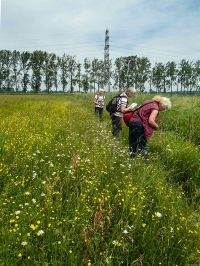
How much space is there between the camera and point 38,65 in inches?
5207

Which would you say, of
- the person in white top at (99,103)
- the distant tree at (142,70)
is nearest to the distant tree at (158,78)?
the distant tree at (142,70)

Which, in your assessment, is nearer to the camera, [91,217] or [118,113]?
[91,217]

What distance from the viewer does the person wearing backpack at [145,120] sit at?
8.84 m

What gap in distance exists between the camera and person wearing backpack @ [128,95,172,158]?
8.84 m

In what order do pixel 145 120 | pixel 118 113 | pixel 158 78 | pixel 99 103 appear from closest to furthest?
pixel 145 120, pixel 118 113, pixel 99 103, pixel 158 78

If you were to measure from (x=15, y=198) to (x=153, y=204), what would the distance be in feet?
5.71

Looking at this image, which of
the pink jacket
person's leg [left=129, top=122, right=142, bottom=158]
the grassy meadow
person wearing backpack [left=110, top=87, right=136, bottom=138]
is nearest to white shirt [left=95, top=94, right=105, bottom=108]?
person wearing backpack [left=110, top=87, right=136, bottom=138]

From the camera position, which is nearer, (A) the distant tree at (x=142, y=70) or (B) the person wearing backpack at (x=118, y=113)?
(B) the person wearing backpack at (x=118, y=113)

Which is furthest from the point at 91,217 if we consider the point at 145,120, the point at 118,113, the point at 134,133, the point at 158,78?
the point at 158,78

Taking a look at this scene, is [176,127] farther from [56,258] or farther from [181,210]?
[56,258]

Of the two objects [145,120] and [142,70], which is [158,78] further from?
[145,120]

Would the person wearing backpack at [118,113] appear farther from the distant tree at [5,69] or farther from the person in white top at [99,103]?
the distant tree at [5,69]

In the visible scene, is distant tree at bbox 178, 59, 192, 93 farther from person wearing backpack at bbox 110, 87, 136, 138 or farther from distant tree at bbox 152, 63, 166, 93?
person wearing backpack at bbox 110, 87, 136, 138

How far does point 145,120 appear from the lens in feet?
29.8
